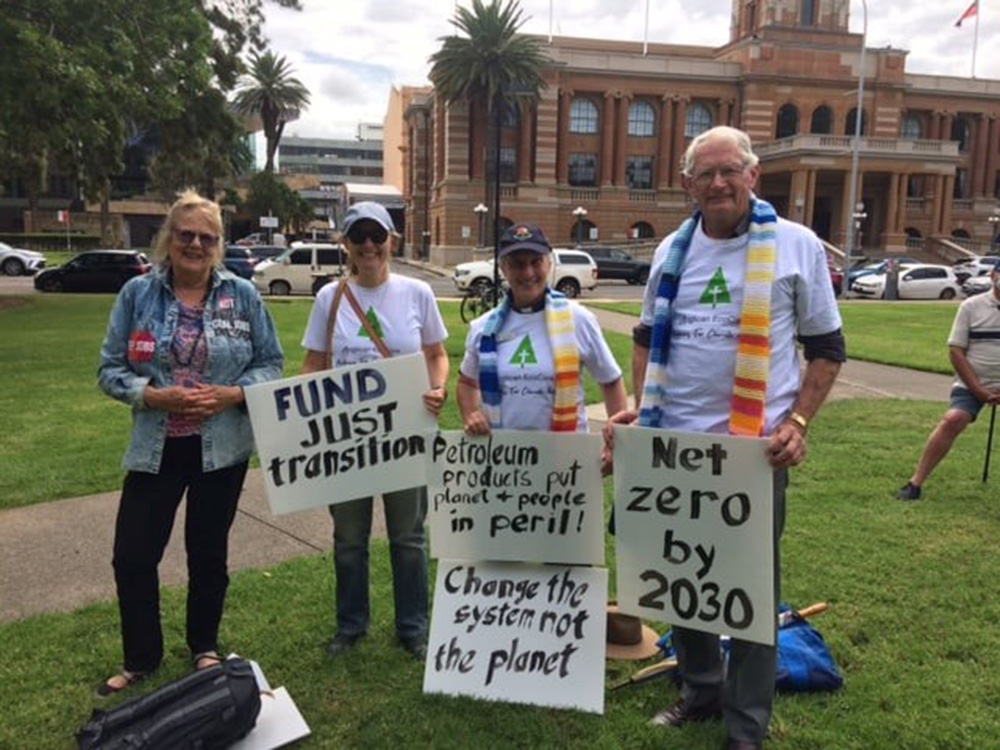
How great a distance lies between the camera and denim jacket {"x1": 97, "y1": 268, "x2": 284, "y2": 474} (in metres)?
3.29

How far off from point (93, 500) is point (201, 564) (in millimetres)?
2866

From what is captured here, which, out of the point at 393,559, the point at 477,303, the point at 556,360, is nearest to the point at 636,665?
the point at 393,559

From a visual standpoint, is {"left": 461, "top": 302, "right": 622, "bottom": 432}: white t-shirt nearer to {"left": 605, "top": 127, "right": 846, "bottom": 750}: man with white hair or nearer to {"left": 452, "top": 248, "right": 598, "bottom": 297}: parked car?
{"left": 605, "top": 127, "right": 846, "bottom": 750}: man with white hair

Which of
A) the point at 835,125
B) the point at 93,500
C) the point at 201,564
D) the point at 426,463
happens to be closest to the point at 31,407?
the point at 93,500

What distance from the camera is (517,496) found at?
348 centimetres

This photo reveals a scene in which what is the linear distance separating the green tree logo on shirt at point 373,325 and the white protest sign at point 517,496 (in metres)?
0.53

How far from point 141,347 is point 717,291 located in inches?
87.9

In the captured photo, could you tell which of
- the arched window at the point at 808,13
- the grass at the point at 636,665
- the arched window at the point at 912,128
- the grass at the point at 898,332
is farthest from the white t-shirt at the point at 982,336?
the arched window at the point at 808,13

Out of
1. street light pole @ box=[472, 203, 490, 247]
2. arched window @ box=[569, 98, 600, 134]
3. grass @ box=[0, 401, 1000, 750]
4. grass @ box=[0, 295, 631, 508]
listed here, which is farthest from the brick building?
grass @ box=[0, 401, 1000, 750]

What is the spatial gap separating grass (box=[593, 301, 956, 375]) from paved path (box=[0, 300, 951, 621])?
1044cm

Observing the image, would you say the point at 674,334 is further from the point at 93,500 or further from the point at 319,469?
the point at 93,500

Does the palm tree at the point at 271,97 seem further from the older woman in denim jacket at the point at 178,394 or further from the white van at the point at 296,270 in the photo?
the older woman in denim jacket at the point at 178,394

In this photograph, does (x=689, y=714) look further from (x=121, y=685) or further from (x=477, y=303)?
(x=477, y=303)

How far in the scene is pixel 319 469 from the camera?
361 cm
